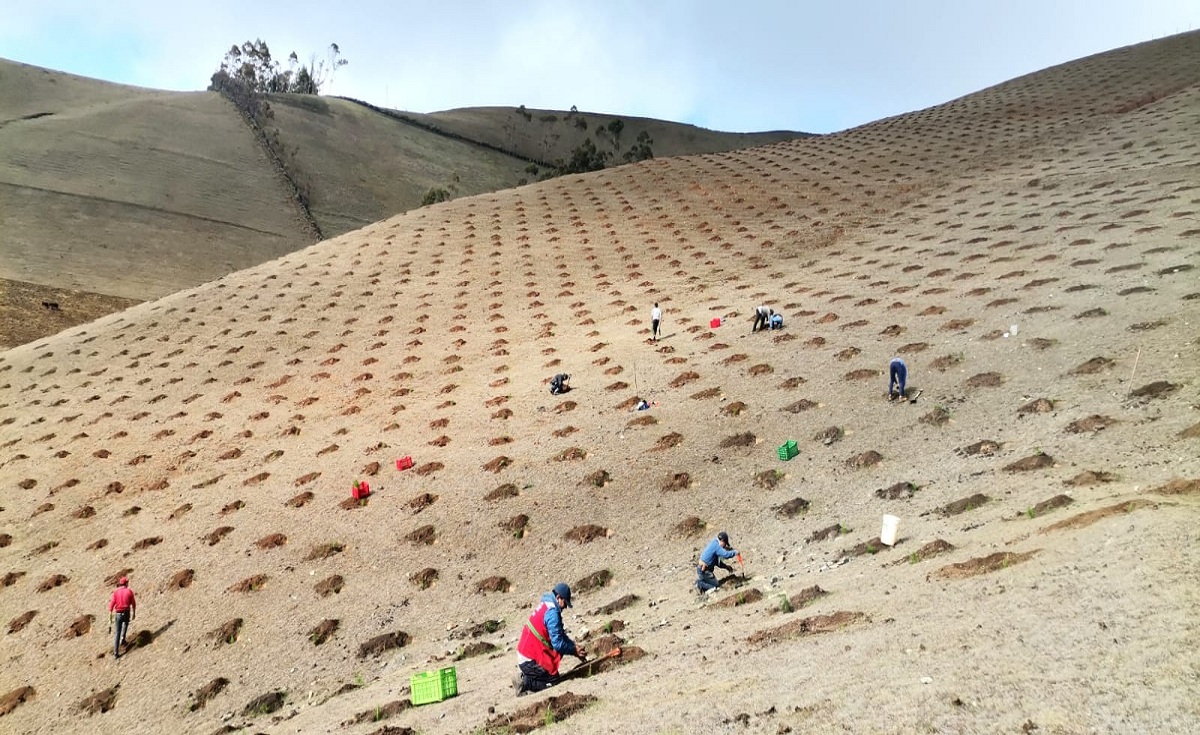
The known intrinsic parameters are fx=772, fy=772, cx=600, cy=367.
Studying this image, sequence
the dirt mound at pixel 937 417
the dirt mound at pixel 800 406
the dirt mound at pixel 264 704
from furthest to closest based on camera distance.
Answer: the dirt mound at pixel 800 406, the dirt mound at pixel 937 417, the dirt mound at pixel 264 704

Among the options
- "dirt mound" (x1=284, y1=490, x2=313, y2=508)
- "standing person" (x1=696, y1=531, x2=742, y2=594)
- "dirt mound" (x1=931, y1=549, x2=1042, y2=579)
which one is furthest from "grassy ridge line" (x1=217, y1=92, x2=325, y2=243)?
"dirt mound" (x1=931, y1=549, x2=1042, y2=579)

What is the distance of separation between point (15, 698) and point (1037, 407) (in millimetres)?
26371

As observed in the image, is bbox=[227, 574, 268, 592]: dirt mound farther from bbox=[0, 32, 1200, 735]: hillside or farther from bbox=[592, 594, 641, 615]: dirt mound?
bbox=[592, 594, 641, 615]: dirt mound

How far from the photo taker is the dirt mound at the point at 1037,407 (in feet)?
68.3

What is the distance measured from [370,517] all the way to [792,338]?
1858 centimetres

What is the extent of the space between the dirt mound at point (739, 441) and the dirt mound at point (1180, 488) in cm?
1108

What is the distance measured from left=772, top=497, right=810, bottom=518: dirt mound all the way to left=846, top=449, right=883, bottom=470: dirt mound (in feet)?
7.20

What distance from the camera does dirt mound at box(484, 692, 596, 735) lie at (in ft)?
35.9

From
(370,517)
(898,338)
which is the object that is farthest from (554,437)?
(898,338)

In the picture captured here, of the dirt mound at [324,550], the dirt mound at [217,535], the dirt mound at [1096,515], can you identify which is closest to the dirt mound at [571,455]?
the dirt mound at [324,550]

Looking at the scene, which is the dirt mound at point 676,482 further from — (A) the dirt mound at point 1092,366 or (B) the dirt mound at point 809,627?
(A) the dirt mound at point 1092,366

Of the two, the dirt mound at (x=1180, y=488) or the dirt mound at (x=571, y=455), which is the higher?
the dirt mound at (x=1180, y=488)

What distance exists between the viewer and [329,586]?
20.2 metres

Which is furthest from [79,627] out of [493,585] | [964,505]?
[964,505]
